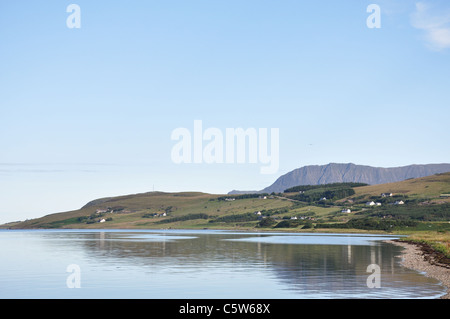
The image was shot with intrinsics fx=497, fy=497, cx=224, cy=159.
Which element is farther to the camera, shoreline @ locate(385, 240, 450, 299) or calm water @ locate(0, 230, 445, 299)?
shoreline @ locate(385, 240, 450, 299)

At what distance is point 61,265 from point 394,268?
144ft

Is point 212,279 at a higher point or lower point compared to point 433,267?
higher

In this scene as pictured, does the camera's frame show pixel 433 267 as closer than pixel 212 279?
No

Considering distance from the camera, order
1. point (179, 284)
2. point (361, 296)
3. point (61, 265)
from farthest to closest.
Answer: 1. point (61, 265)
2. point (179, 284)
3. point (361, 296)

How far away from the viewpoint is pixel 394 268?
203ft

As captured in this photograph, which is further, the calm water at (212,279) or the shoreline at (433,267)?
the shoreline at (433,267)

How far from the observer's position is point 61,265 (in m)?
68.1

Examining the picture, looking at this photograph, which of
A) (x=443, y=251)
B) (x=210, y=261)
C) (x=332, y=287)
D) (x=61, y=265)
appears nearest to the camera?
(x=332, y=287)

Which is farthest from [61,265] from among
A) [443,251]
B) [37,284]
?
[443,251]

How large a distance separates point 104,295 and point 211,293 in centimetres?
892
